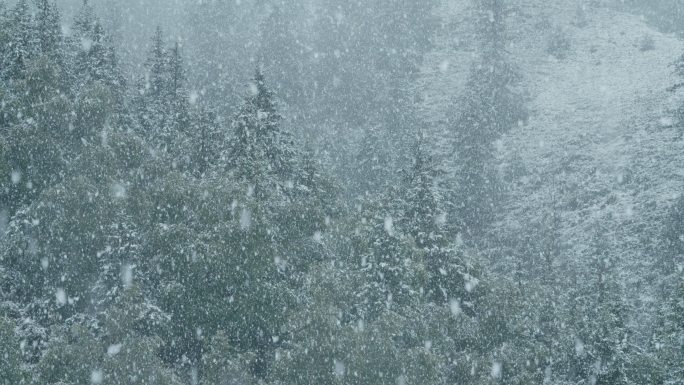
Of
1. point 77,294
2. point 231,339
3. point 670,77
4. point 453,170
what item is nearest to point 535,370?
point 231,339

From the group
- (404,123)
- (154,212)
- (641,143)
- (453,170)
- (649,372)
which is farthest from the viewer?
(404,123)

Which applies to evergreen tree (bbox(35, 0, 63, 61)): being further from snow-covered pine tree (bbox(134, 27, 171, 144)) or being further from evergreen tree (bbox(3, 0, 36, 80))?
snow-covered pine tree (bbox(134, 27, 171, 144))

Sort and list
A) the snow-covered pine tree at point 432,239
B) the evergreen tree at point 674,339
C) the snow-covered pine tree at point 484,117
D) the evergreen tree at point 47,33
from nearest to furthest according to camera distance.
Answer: the evergreen tree at point 674,339
the snow-covered pine tree at point 432,239
the evergreen tree at point 47,33
the snow-covered pine tree at point 484,117

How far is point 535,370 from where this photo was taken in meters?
19.6

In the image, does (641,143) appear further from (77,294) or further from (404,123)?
(77,294)

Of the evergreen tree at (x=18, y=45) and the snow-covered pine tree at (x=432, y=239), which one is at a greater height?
the evergreen tree at (x=18, y=45)

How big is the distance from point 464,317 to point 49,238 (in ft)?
42.2

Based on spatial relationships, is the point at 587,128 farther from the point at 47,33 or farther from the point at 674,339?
the point at 47,33

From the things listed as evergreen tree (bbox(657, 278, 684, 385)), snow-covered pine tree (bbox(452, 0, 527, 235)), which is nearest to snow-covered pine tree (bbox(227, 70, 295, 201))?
evergreen tree (bbox(657, 278, 684, 385))

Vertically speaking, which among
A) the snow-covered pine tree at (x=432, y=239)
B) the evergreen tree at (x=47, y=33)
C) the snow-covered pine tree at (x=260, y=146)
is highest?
the evergreen tree at (x=47, y=33)

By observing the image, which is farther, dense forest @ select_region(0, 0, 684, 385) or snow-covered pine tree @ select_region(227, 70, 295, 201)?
snow-covered pine tree @ select_region(227, 70, 295, 201)

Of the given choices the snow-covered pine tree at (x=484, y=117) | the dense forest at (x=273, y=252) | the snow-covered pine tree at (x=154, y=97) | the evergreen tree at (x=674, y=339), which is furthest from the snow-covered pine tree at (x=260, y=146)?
the snow-covered pine tree at (x=484, y=117)

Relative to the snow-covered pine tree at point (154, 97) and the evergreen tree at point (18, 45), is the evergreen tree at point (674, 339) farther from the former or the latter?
the evergreen tree at point (18, 45)

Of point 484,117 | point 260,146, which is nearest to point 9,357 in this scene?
point 260,146
